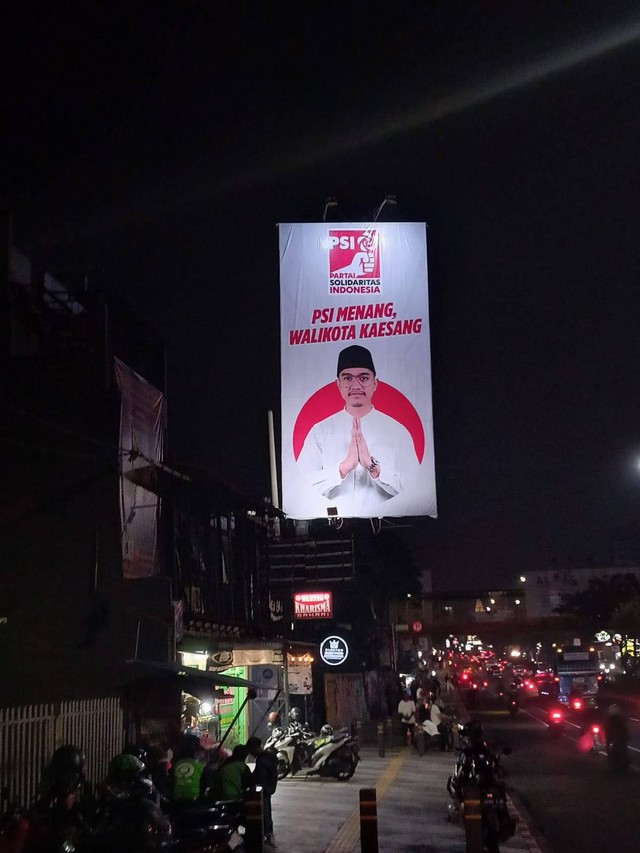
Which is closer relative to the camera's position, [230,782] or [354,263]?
[230,782]

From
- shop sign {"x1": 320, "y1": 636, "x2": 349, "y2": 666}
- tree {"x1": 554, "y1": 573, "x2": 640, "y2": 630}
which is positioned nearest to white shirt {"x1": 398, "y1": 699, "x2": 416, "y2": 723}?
shop sign {"x1": 320, "y1": 636, "x2": 349, "y2": 666}

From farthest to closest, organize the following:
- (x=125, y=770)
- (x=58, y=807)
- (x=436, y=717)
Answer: (x=436, y=717), (x=125, y=770), (x=58, y=807)

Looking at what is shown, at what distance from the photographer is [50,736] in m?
12.0

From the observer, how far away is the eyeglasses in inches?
840

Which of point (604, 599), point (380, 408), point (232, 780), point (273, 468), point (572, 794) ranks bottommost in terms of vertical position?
point (572, 794)

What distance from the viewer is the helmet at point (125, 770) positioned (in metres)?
9.59

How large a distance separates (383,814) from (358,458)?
848 centimetres

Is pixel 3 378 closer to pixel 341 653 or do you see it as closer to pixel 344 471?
pixel 344 471

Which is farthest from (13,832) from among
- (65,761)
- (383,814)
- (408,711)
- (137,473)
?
(408,711)

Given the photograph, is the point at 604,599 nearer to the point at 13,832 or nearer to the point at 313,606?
the point at 313,606

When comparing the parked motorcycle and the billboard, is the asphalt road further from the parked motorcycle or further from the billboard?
the parked motorcycle

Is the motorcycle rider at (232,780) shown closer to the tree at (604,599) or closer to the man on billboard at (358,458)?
the man on billboard at (358,458)

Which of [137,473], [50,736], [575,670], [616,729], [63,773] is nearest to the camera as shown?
[63,773]

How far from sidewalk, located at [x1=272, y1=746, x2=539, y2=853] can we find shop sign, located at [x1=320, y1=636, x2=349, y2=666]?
7804 millimetres
